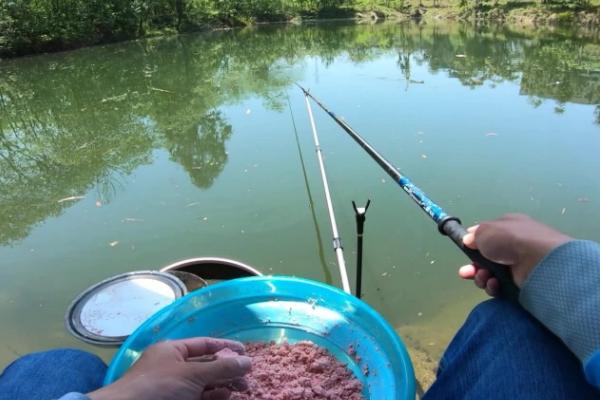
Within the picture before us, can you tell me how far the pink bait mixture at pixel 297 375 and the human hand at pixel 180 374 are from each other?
12 cm

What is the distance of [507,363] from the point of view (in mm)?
632

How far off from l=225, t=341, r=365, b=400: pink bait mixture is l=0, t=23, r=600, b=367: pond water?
1026mm

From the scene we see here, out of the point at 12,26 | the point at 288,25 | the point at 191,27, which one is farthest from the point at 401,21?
the point at 12,26

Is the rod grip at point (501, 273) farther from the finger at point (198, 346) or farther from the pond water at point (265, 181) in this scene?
the pond water at point (265, 181)

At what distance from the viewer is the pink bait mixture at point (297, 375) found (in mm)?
908

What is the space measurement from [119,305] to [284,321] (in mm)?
610

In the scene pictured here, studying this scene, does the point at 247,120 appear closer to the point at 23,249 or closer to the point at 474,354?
the point at 23,249

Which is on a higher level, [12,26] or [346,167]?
[12,26]

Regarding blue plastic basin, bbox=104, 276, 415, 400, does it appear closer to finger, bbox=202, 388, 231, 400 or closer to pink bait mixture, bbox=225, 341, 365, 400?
pink bait mixture, bbox=225, 341, 365, 400

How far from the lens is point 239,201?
318 cm

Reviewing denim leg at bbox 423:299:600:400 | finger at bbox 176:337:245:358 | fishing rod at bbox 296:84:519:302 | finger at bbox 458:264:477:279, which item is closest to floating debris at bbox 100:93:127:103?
fishing rod at bbox 296:84:519:302

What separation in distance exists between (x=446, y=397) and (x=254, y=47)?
13.6 m

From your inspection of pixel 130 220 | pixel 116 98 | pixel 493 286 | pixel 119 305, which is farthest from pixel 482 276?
pixel 116 98

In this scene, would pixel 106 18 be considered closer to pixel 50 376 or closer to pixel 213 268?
pixel 213 268
